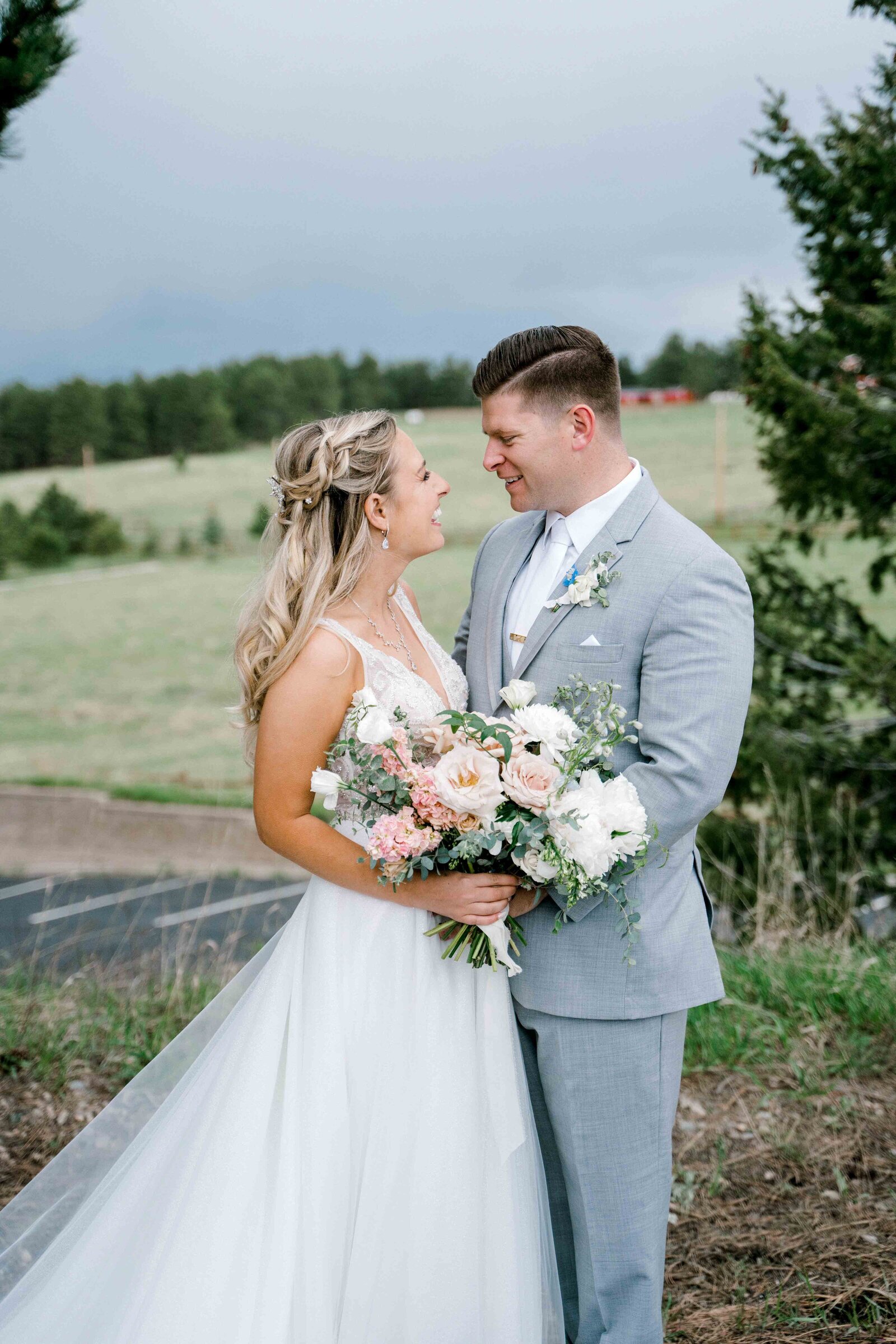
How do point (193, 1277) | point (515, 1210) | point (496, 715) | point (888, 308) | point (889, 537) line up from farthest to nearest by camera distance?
point (889, 537) < point (888, 308) < point (496, 715) < point (515, 1210) < point (193, 1277)

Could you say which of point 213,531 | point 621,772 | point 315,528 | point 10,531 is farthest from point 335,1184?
point 10,531

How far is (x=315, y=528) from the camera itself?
105 inches

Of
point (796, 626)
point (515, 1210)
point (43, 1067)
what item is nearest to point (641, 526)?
point (515, 1210)

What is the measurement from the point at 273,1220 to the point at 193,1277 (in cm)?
→ 19

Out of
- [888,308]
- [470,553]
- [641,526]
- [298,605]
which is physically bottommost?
[470,553]

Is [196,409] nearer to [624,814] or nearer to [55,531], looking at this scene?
[55,531]

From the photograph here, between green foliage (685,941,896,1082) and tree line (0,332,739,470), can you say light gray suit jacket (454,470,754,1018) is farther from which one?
tree line (0,332,739,470)

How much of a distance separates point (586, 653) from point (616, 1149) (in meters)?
1.14

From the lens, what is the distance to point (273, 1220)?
2.27 metres

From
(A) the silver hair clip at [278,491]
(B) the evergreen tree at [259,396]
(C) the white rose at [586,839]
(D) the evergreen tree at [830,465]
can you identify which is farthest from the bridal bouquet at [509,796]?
(B) the evergreen tree at [259,396]

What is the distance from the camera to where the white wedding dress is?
7.39ft

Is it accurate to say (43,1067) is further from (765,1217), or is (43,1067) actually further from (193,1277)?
(765,1217)

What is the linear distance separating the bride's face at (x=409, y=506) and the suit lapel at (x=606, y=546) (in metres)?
0.36

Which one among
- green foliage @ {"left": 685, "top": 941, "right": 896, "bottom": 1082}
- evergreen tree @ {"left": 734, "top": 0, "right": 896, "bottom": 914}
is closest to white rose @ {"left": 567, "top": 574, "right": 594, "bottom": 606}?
green foliage @ {"left": 685, "top": 941, "right": 896, "bottom": 1082}
